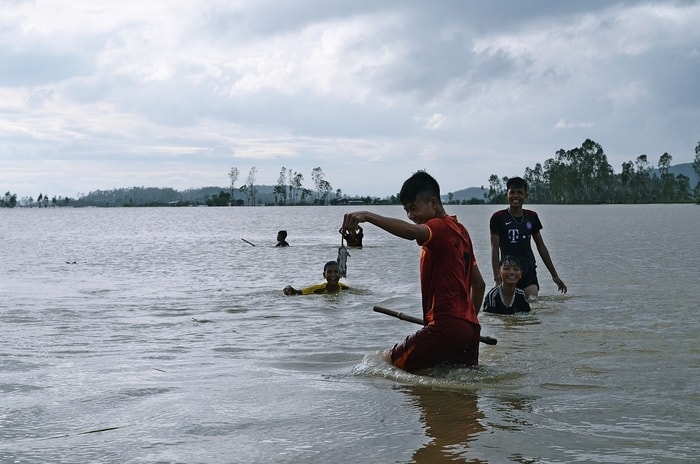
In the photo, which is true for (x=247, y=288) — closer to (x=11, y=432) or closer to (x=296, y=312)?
(x=296, y=312)

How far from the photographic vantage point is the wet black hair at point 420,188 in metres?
5.64

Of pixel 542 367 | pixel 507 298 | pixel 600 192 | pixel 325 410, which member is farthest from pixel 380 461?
pixel 600 192

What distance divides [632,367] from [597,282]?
9.66m

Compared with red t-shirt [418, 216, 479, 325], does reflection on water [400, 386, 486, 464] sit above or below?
below

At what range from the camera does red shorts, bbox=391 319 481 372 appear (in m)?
5.88

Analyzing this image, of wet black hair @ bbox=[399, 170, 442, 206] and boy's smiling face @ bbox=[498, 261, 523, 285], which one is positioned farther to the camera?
boy's smiling face @ bbox=[498, 261, 523, 285]

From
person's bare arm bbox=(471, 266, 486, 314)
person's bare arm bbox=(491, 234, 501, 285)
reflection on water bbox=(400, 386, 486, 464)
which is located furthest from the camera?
person's bare arm bbox=(491, 234, 501, 285)

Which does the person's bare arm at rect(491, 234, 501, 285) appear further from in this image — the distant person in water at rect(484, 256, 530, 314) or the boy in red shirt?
the boy in red shirt

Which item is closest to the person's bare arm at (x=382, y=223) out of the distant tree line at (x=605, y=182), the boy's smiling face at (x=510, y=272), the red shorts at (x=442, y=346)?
the red shorts at (x=442, y=346)

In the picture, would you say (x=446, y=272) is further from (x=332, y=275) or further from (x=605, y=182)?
(x=605, y=182)

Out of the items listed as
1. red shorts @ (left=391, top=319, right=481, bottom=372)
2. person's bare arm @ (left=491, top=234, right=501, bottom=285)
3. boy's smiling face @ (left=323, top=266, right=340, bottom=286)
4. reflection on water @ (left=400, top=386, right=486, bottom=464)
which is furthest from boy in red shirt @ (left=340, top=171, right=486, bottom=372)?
boy's smiling face @ (left=323, top=266, right=340, bottom=286)

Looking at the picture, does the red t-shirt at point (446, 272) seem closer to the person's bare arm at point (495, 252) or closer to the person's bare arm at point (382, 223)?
the person's bare arm at point (382, 223)

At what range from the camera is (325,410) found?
5293mm

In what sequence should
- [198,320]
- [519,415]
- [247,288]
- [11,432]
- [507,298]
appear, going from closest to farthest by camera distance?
[11,432] < [519,415] < [507,298] < [198,320] < [247,288]
